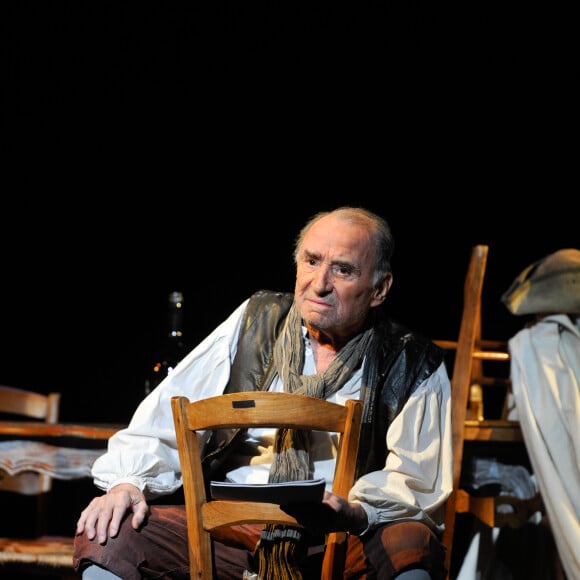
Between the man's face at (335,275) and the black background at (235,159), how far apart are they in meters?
1.62

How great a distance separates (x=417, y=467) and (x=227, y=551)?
1.82 feet

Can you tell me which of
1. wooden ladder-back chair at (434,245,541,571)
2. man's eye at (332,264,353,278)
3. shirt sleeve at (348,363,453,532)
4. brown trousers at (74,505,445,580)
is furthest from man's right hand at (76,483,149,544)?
wooden ladder-back chair at (434,245,541,571)

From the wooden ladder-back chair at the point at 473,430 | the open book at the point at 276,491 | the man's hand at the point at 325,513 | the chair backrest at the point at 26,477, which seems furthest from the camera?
the chair backrest at the point at 26,477

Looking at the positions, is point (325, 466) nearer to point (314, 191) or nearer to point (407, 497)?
point (407, 497)

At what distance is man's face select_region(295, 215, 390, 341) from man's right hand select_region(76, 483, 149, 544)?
0.74 m

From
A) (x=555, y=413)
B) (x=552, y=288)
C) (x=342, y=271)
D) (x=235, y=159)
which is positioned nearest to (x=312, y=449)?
(x=342, y=271)

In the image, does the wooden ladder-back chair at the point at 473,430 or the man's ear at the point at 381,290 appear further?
the wooden ladder-back chair at the point at 473,430

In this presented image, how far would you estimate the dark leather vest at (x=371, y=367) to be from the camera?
205 centimetres

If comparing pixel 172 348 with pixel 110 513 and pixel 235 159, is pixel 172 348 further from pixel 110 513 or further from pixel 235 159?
pixel 235 159

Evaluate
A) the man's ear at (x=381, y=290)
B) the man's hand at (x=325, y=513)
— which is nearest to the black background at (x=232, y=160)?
the man's ear at (x=381, y=290)

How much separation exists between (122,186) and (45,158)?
0.42 meters

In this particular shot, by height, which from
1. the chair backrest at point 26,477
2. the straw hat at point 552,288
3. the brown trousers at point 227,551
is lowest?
the chair backrest at point 26,477

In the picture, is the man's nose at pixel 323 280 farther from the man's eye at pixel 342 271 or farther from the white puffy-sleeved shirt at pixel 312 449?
the white puffy-sleeved shirt at pixel 312 449

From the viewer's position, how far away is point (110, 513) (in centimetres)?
175
